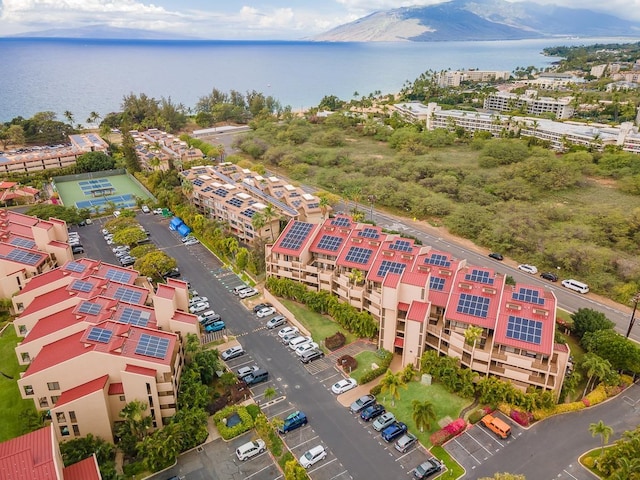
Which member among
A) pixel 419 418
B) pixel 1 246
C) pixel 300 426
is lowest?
pixel 300 426

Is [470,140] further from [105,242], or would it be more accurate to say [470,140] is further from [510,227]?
[105,242]

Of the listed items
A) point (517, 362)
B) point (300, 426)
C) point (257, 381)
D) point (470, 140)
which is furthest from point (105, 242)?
point (470, 140)

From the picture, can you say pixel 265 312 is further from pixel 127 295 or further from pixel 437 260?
pixel 437 260

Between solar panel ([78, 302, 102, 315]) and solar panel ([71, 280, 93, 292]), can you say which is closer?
solar panel ([78, 302, 102, 315])

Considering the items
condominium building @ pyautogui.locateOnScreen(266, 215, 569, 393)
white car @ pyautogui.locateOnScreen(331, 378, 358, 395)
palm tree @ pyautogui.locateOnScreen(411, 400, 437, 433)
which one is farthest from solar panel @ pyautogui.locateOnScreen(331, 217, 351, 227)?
palm tree @ pyautogui.locateOnScreen(411, 400, 437, 433)

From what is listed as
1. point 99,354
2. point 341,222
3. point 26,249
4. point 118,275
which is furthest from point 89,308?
point 341,222

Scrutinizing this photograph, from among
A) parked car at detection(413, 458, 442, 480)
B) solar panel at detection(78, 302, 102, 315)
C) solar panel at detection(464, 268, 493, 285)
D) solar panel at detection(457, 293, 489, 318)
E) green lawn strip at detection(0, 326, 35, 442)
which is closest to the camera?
parked car at detection(413, 458, 442, 480)

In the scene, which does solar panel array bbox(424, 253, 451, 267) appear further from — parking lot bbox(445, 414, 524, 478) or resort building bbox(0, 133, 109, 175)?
resort building bbox(0, 133, 109, 175)
